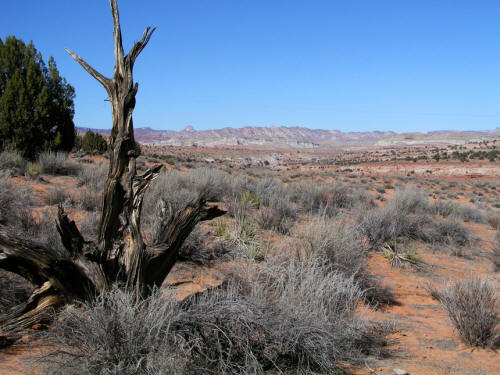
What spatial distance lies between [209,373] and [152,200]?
6.04 m

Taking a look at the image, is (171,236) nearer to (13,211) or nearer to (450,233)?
(13,211)

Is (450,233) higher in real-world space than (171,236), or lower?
lower

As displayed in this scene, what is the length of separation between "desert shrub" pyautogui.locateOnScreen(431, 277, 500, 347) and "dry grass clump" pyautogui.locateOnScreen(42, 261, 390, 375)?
1123 mm

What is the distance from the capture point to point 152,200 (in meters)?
8.47

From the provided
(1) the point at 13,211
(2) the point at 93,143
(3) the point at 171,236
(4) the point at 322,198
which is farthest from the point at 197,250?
(2) the point at 93,143

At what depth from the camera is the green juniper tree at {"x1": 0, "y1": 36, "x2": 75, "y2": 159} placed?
1306cm

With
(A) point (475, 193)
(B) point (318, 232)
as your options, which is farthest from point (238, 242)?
(A) point (475, 193)

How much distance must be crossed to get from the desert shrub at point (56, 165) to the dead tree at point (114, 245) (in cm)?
927

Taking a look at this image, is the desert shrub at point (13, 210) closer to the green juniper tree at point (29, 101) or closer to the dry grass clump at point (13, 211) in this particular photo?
the dry grass clump at point (13, 211)

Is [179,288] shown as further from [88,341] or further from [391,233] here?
[391,233]

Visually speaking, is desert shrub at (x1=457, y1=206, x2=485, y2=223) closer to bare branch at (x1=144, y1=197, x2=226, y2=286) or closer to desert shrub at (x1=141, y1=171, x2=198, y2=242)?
desert shrub at (x1=141, y1=171, x2=198, y2=242)

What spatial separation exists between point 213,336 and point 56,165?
37.1 ft

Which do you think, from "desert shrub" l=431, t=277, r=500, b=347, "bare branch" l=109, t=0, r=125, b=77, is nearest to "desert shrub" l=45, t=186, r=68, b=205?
"bare branch" l=109, t=0, r=125, b=77

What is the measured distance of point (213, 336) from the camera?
9.84ft
